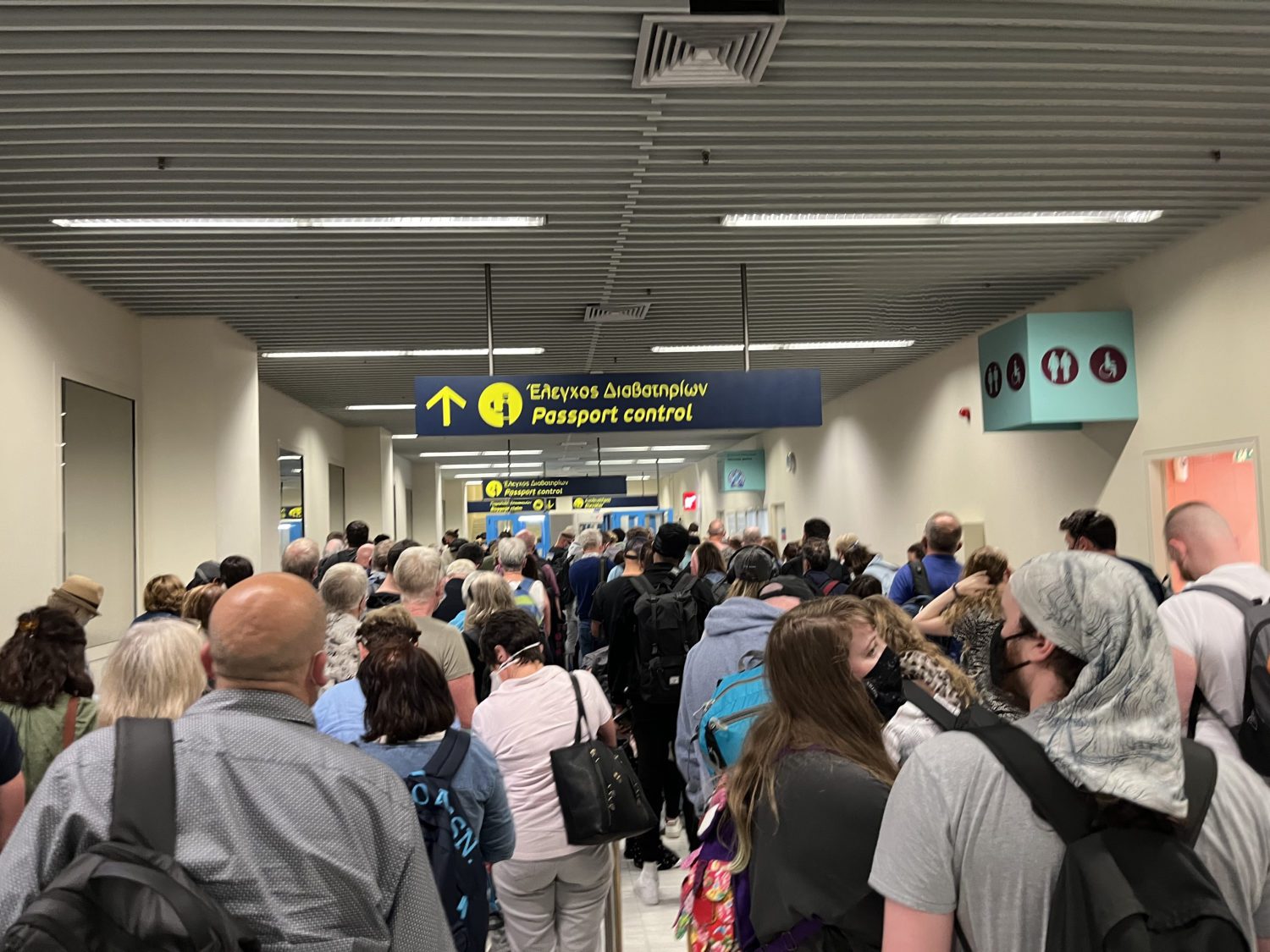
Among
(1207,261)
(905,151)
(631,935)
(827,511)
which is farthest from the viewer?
(827,511)

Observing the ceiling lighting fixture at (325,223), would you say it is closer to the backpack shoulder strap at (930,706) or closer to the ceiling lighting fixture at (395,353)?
the ceiling lighting fixture at (395,353)

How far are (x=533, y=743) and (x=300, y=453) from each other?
1308cm

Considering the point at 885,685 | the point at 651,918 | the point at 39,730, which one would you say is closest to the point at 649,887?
the point at 651,918

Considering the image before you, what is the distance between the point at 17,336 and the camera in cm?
727

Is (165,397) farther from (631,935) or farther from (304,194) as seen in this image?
(631,935)

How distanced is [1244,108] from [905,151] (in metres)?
1.70

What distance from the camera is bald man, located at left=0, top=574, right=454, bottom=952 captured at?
151cm

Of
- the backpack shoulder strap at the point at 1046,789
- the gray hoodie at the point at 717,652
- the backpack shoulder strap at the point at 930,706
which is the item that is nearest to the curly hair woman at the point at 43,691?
the gray hoodie at the point at 717,652

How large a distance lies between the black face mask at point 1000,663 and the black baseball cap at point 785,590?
8.55 feet

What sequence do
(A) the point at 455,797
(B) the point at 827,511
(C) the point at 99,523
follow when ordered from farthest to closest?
1. (B) the point at 827,511
2. (C) the point at 99,523
3. (A) the point at 455,797

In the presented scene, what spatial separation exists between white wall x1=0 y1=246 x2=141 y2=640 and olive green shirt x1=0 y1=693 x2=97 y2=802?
4.09 m

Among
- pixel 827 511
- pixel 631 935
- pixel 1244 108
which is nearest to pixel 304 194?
pixel 631 935

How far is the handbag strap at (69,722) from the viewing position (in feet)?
10.8

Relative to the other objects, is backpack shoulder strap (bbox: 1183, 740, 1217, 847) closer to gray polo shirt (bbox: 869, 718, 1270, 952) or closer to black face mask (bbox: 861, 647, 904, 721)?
gray polo shirt (bbox: 869, 718, 1270, 952)
